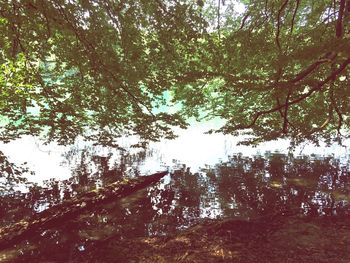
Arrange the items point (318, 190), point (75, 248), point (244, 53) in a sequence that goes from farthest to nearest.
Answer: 1. point (318, 190)
2. point (244, 53)
3. point (75, 248)

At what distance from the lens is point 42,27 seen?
7.25 m

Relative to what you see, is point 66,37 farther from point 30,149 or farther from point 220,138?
point 220,138

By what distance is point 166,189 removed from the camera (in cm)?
974

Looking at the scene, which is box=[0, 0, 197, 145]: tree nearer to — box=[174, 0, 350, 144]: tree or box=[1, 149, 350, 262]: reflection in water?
box=[174, 0, 350, 144]: tree

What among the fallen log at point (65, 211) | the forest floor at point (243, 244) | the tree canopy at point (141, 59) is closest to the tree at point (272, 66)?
the tree canopy at point (141, 59)

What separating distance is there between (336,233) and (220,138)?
1575 cm

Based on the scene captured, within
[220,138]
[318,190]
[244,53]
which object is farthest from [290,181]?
[220,138]

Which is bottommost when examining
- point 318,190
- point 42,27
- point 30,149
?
point 318,190

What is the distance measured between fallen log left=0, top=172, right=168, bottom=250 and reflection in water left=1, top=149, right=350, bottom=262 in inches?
8.0

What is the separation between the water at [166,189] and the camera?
668 centimetres

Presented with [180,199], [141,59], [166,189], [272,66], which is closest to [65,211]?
[180,199]

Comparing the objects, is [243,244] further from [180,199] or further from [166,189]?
[166,189]

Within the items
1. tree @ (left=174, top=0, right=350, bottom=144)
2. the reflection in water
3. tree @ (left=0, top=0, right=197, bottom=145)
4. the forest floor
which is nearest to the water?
the reflection in water

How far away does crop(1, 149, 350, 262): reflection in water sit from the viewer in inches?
257
